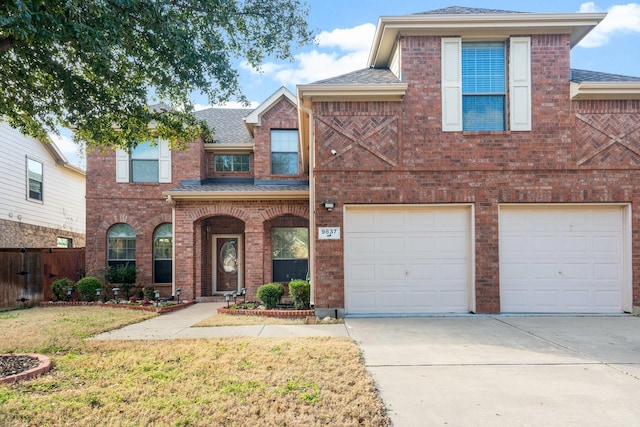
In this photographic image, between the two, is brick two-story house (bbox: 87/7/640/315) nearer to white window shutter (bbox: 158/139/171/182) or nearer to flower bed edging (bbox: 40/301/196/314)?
flower bed edging (bbox: 40/301/196/314)

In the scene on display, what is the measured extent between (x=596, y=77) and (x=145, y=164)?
13.1m

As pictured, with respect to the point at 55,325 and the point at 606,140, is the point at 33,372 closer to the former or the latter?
the point at 55,325

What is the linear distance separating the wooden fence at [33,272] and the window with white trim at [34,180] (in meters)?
4.39

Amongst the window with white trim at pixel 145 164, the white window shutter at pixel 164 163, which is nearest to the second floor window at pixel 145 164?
the window with white trim at pixel 145 164

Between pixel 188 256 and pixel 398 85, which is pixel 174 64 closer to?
pixel 398 85

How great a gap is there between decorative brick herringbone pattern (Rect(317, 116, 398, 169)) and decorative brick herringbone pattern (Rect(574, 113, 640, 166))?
3.92 metres

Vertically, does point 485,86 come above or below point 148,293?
above

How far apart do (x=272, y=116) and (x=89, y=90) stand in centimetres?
755

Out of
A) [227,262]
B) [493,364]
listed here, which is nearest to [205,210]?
[227,262]

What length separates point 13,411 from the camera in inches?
157

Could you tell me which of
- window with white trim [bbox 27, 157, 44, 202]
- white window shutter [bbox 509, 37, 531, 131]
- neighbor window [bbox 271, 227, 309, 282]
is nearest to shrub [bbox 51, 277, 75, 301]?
window with white trim [bbox 27, 157, 44, 202]

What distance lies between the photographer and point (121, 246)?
14.1 metres

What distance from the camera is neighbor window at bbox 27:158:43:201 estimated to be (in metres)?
16.6

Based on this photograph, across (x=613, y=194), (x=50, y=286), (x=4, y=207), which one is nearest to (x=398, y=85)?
(x=613, y=194)
